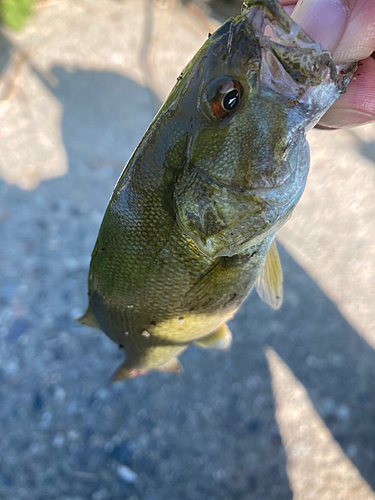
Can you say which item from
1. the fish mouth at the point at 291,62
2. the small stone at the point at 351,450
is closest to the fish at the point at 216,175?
the fish mouth at the point at 291,62

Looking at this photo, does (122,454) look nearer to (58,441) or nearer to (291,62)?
(58,441)

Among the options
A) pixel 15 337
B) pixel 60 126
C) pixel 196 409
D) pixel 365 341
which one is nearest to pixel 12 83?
pixel 60 126

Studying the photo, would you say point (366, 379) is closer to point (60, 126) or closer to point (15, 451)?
point (15, 451)

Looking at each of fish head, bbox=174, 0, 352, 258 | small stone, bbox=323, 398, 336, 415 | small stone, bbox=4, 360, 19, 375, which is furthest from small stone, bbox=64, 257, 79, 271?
small stone, bbox=323, 398, 336, 415

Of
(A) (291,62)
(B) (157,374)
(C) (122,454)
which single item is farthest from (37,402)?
(A) (291,62)

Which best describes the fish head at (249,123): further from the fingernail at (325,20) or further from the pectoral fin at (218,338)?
the pectoral fin at (218,338)

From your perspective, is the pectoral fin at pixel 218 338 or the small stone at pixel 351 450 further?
the small stone at pixel 351 450

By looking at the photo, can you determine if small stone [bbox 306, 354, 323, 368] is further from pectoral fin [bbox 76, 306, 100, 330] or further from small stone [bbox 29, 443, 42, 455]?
small stone [bbox 29, 443, 42, 455]
